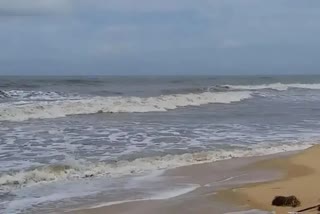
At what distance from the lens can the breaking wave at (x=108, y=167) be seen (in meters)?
7.49

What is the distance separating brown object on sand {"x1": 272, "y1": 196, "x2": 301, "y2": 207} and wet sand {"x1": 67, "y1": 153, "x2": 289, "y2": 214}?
33cm

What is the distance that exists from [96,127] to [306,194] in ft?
29.5

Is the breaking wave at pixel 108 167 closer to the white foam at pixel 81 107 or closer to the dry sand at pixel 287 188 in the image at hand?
the dry sand at pixel 287 188

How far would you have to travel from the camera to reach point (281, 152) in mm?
10078

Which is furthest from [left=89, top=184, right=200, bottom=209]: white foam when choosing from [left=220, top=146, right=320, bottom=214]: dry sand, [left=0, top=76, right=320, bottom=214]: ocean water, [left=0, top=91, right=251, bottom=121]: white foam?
[left=0, top=91, right=251, bottom=121]: white foam

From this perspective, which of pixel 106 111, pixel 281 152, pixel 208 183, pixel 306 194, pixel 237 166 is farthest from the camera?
pixel 106 111

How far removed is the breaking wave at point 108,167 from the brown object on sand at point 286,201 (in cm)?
275

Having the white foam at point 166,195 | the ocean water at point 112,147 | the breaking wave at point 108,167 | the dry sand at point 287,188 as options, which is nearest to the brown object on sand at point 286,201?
the dry sand at point 287,188

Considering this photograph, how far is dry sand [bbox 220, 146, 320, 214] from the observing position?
5.92 metres

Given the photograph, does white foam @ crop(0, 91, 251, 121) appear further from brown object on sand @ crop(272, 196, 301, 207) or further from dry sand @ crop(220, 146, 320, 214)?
brown object on sand @ crop(272, 196, 301, 207)

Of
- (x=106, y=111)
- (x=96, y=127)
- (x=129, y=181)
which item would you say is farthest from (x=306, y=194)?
(x=106, y=111)

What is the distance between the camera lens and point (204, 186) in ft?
23.4

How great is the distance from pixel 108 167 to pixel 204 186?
1830mm

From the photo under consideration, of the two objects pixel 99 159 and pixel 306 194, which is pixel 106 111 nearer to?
pixel 99 159
